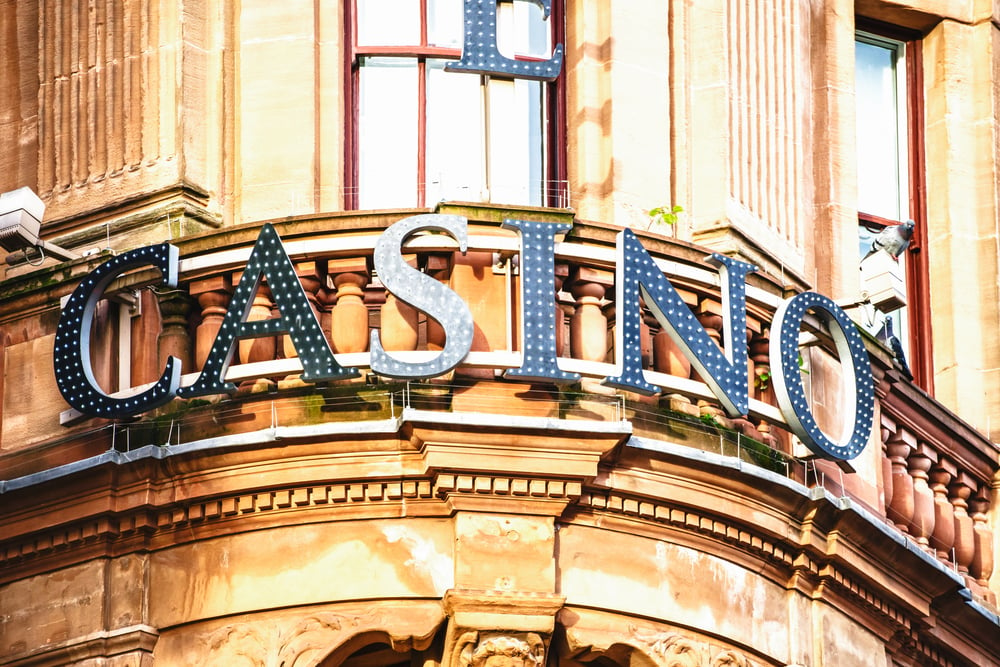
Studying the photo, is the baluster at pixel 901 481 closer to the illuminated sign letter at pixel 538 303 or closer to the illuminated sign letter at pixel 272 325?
the illuminated sign letter at pixel 538 303

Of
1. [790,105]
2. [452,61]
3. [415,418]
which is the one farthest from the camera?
[790,105]

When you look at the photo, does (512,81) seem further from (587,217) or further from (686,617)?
(686,617)

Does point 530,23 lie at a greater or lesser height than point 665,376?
greater

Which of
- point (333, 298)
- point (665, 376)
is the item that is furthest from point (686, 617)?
point (333, 298)

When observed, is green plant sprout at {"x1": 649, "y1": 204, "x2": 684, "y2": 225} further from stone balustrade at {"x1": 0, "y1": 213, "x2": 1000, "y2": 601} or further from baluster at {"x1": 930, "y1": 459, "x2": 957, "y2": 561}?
baluster at {"x1": 930, "y1": 459, "x2": 957, "y2": 561}

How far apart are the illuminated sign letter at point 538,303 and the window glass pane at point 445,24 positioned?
278 centimetres

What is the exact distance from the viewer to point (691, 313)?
22094mm

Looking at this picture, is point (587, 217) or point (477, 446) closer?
point (477, 446)

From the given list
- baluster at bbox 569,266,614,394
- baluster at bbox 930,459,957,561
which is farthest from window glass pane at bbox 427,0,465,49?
baluster at bbox 930,459,957,561

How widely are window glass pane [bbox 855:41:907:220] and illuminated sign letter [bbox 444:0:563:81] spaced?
5214 mm

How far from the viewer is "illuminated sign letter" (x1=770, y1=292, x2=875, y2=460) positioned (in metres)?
22.3

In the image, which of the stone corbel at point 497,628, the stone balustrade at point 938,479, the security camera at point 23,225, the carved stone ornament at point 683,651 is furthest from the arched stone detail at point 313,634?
the stone balustrade at point 938,479

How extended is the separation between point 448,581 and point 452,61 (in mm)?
4022

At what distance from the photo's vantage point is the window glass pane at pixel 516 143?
2344 cm
